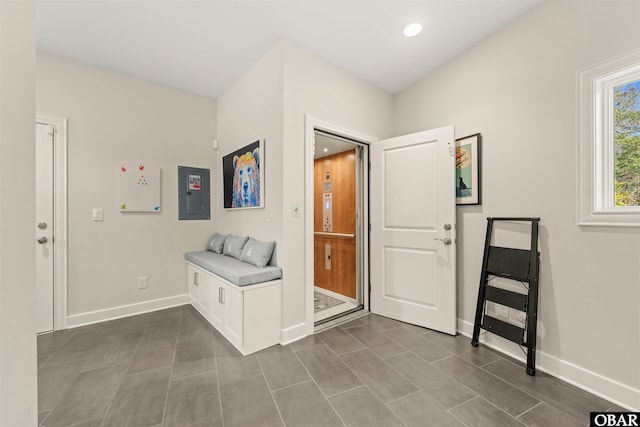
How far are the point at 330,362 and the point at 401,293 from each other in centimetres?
118

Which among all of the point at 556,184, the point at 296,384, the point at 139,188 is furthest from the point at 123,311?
the point at 556,184

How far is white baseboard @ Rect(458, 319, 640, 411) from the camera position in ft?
5.21

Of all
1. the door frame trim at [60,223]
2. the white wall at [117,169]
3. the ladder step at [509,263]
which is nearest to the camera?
the ladder step at [509,263]

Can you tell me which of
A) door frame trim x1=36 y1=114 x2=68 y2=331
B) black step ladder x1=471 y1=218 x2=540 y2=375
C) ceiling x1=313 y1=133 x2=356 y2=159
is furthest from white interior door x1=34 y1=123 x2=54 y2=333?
black step ladder x1=471 y1=218 x2=540 y2=375

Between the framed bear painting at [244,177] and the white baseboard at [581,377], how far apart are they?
255cm

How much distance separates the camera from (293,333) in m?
2.42

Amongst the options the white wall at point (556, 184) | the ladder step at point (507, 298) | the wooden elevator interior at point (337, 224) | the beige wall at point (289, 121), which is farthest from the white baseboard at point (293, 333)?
the ladder step at point (507, 298)

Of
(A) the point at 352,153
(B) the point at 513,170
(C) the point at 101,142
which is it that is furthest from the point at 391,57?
(C) the point at 101,142

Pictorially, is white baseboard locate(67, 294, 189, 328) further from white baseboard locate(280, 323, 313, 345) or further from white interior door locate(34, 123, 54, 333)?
white baseboard locate(280, 323, 313, 345)

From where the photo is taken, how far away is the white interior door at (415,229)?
2.52 m

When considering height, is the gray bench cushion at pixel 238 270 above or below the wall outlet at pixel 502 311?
above

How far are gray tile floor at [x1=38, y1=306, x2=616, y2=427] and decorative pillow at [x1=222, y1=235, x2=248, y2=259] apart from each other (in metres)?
0.86

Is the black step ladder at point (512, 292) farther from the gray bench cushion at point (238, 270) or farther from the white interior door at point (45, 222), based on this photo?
the white interior door at point (45, 222)

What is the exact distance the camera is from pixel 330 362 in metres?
2.06
